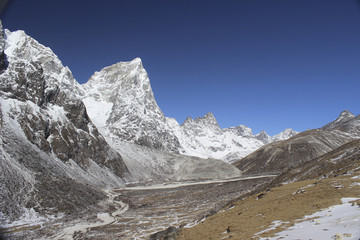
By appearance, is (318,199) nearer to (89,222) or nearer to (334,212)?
(334,212)

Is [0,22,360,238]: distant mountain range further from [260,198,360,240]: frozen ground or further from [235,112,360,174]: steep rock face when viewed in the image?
[260,198,360,240]: frozen ground

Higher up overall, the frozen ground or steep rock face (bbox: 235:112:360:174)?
steep rock face (bbox: 235:112:360:174)

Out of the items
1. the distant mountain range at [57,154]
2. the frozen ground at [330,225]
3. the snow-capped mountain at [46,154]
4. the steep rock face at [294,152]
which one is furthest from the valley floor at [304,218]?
the steep rock face at [294,152]

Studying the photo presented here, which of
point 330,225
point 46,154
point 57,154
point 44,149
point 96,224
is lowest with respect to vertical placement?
point 330,225

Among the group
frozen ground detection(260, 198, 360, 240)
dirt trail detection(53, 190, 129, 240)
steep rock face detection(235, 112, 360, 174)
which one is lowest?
frozen ground detection(260, 198, 360, 240)

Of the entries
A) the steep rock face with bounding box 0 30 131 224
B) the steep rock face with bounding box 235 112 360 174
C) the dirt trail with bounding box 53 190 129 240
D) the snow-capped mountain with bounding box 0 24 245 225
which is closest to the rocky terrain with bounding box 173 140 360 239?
the dirt trail with bounding box 53 190 129 240

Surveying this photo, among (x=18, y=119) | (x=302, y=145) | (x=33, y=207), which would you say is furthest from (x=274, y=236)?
(x=302, y=145)

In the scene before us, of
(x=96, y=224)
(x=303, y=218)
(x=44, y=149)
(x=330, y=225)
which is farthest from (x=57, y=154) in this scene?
(x=330, y=225)

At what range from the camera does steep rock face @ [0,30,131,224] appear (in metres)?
51.6

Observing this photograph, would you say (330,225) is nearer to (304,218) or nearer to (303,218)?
(304,218)

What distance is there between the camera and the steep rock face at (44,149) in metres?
51.6

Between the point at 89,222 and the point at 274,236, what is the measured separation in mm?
40677

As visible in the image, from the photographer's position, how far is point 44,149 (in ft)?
282

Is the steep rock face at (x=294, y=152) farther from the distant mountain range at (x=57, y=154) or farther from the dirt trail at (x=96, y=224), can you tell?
the dirt trail at (x=96, y=224)
